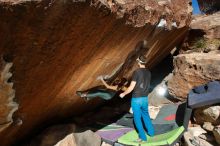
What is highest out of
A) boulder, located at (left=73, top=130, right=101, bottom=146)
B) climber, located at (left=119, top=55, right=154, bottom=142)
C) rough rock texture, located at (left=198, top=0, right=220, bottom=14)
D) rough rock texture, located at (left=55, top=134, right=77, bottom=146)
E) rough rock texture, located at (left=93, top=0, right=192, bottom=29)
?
rough rock texture, located at (left=198, top=0, right=220, bottom=14)

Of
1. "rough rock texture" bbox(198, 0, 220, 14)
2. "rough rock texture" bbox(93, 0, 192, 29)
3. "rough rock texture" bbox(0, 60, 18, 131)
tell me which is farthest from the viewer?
"rough rock texture" bbox(198, 0, 220, 14)

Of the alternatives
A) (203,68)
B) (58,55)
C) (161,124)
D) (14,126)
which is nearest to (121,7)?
(58,55)

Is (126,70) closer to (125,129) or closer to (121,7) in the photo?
(125,129)

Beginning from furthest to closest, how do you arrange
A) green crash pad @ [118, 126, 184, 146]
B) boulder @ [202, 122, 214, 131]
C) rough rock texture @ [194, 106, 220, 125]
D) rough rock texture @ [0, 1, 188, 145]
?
boulder @ [202, 122, 214, 131] < rough rock texture @ [194, 106, 220, 125] < green crash pad @ [118, 126, 184, 146] < rough rock texture @ [0, 1, 188, 145]

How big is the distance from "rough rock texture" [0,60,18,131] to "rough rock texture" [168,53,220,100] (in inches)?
199

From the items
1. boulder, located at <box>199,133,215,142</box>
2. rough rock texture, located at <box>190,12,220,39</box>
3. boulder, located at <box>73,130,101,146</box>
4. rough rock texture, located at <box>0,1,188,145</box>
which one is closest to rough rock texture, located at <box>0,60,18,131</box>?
rough rock texture, located at <box>0,1,188,145</box>

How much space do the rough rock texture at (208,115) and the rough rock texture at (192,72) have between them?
1187 millimetres

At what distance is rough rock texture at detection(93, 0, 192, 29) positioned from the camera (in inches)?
175

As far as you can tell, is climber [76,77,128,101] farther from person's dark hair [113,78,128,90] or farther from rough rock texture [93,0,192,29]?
rough rock texture [93,0,192,29]

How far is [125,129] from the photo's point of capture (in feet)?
22.4

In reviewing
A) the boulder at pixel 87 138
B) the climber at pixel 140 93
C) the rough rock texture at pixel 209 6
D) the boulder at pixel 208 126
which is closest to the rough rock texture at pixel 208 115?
the boulder at pixel 208 126

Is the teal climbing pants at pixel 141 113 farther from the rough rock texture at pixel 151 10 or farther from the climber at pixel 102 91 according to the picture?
the rough rock texture at pixel 151 10

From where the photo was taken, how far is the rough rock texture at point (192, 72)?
7.70 metres

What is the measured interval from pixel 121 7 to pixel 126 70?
2.85m
